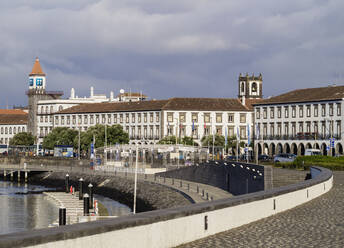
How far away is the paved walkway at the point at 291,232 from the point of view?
591 inches

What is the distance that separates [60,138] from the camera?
560 feet

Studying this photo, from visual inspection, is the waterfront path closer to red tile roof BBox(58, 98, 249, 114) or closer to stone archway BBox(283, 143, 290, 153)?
stone archway BBox(283, 143, 290, 153)

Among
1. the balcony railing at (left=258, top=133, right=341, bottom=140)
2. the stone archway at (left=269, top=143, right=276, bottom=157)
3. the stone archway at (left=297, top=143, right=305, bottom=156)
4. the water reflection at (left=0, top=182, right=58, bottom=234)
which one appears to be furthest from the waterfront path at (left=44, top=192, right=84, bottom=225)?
the stone archway at (left=269, top=143, right=276, bottom=157)

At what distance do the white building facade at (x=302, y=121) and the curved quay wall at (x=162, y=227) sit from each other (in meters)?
98.6

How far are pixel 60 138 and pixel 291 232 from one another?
157m

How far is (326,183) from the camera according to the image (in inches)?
1259

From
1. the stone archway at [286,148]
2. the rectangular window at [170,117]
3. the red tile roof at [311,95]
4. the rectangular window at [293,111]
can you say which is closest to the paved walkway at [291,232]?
the red tile roof at [311,95]

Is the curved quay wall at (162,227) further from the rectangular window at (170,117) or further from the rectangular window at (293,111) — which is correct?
the rectangular window at (170,117)

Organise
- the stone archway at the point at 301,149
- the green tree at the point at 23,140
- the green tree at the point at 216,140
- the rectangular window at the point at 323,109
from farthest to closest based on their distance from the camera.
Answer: the green tree at the point at 23,140, the green tree at the point at 216,140, the stone archway at the point at 301,149, the rectangular window at the point at 323,109

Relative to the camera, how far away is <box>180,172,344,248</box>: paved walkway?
49.3 feet

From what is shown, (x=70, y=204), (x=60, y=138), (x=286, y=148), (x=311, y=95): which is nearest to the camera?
(x=70, y=204)

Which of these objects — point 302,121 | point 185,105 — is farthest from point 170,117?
point 302,121

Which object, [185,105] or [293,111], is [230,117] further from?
[293,111]

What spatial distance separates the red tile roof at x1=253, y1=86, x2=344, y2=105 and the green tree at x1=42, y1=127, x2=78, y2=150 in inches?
1924
